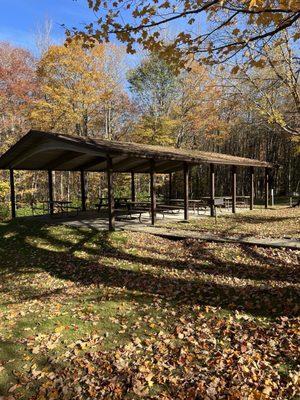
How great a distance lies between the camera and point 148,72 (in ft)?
85.5

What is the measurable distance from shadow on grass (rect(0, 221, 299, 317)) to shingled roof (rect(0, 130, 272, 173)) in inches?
109

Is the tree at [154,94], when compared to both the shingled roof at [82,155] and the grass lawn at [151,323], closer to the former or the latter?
the shingled roof at [82,155]

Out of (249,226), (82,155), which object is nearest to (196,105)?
(82,155)

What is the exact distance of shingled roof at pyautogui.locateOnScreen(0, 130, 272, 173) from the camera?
11.1 metres

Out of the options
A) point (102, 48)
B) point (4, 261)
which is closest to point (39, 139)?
point (4, 261)

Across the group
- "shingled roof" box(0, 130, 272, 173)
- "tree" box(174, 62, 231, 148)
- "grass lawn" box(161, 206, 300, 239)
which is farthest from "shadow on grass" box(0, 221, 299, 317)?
"tree" box(174, 62, 231, 148)

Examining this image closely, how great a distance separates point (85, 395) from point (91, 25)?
4.76 meters

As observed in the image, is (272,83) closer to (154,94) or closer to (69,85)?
(69,85)

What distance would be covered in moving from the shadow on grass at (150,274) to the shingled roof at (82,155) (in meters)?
2.76

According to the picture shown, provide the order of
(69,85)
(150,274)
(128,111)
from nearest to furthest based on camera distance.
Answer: (150,274) → (69,85) → (128,111)

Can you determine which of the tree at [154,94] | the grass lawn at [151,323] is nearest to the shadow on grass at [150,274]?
the grass lawn at [151,323]

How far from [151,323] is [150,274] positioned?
2194 mm

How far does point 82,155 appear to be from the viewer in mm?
14094

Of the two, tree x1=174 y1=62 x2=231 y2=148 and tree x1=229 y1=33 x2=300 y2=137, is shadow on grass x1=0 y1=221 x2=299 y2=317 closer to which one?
tree x1=229 y1=33 x2=300 y2=137
